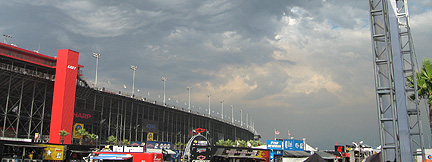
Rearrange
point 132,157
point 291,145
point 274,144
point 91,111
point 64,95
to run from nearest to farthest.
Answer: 1. point 132,157
2. point 291,145
3. point 274,144
4. point 64,95
5. point 91,111

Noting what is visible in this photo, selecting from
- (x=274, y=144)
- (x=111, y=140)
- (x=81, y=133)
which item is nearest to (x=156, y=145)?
(x=81, y=133)

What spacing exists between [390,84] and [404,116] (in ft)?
6.68

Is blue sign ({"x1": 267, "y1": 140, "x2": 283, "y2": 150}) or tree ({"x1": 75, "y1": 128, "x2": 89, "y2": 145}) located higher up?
tree ({"x1": 75, "y1": 128, "x2": 89, "y2": 145})

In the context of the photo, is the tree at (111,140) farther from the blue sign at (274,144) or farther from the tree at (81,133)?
the blue sign at (274,144)

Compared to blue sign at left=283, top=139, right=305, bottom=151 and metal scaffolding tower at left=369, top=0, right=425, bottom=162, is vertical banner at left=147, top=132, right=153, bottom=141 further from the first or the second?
metal scaffolding tower at left=369, top=0, right=425, bottom=162

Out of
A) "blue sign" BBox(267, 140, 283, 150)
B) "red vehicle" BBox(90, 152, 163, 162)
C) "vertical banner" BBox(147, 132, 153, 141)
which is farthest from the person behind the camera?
"vertical banner" BBox(147, 132, 153, 141)

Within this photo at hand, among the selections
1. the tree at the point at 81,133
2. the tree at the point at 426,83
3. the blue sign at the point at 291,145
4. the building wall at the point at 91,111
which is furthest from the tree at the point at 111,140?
the tree at the point at 426,83

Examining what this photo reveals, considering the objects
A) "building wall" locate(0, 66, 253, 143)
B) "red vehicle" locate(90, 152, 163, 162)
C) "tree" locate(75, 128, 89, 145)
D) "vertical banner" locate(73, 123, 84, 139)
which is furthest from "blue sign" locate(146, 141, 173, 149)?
"red vehicle" locate(90, 152, 163, 162)

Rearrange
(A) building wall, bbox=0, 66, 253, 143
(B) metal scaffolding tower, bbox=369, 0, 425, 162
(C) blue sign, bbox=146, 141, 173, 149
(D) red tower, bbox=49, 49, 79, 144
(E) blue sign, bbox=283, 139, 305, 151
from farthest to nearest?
(D) red tower, bbox=49, 49, 79, 144 < (A) building wall, bbox=0, 66, 253, 143 < (C) blue sign, bbox=146, 141, 173, 149 < (E) blue sign, bbox=283, 139, 305, 151 < (B) metal scaffolding tower, bbox=369, 0, 425, 162

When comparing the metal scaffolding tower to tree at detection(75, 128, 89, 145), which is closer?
the metal scaffolding tower

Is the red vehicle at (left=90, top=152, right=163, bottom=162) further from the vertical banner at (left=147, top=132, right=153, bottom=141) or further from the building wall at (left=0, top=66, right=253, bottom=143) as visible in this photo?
the vertical banner at (left=147, top=132, right=153, bottom=141)

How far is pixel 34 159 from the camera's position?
44188 millimetres

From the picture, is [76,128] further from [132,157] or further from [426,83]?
→ [426,83]

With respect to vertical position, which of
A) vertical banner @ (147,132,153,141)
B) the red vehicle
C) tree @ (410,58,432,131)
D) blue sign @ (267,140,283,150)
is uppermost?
tree @ (410,58,432,131)
